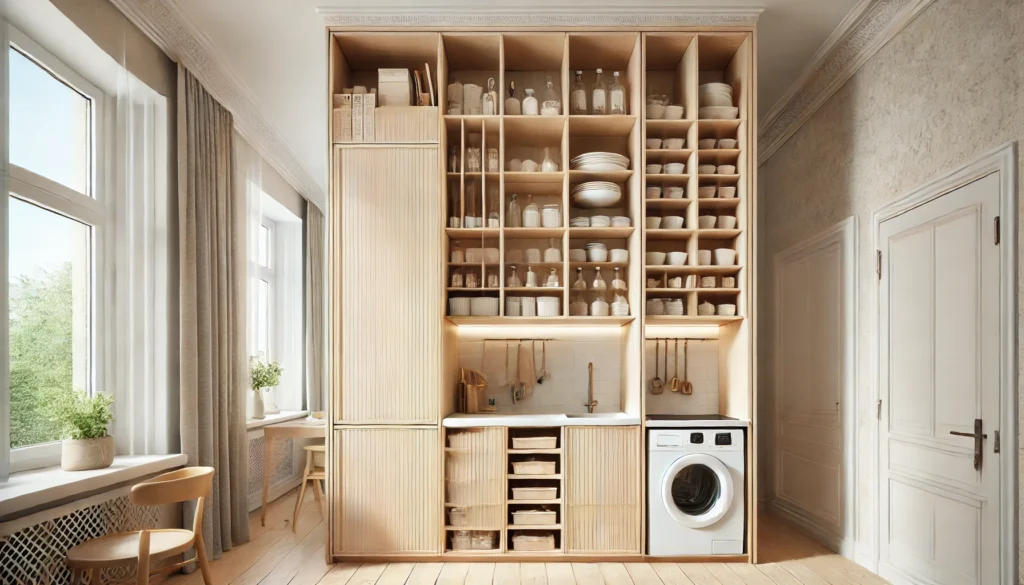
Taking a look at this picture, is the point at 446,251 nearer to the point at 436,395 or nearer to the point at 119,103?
the point at 436,395

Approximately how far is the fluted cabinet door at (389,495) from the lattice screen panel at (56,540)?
1038 millimetres

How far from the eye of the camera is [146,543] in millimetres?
2648

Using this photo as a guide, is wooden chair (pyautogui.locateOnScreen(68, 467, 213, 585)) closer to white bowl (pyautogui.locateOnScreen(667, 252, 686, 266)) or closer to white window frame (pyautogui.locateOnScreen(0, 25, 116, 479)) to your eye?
white window frame (pyautogui.locateOnScreen(0, 25, 116, 479))

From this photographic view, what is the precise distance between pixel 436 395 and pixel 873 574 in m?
2.58

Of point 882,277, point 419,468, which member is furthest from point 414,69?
point 882,277

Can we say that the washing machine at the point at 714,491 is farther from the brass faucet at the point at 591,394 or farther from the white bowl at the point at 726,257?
the white bowl at the point at 726,257

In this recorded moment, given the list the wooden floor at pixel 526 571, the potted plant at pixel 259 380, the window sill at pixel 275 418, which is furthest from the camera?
the potted plant at pixel 259 380

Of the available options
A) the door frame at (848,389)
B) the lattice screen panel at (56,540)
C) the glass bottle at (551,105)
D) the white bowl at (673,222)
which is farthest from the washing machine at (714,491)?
the lattice screen panel at (56,540)

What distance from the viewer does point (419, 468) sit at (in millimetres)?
3779

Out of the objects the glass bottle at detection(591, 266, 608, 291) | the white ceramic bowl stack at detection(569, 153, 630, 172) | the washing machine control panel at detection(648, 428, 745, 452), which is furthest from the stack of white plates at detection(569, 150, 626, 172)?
the washing machine control panel at detection(648, 428, 745, 452)

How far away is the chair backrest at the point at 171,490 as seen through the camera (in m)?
2.74

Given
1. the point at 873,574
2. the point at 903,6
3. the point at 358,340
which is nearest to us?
the point at 903,6

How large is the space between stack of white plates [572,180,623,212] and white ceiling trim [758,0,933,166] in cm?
152

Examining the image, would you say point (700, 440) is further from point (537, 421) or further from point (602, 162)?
point (602, 162)
